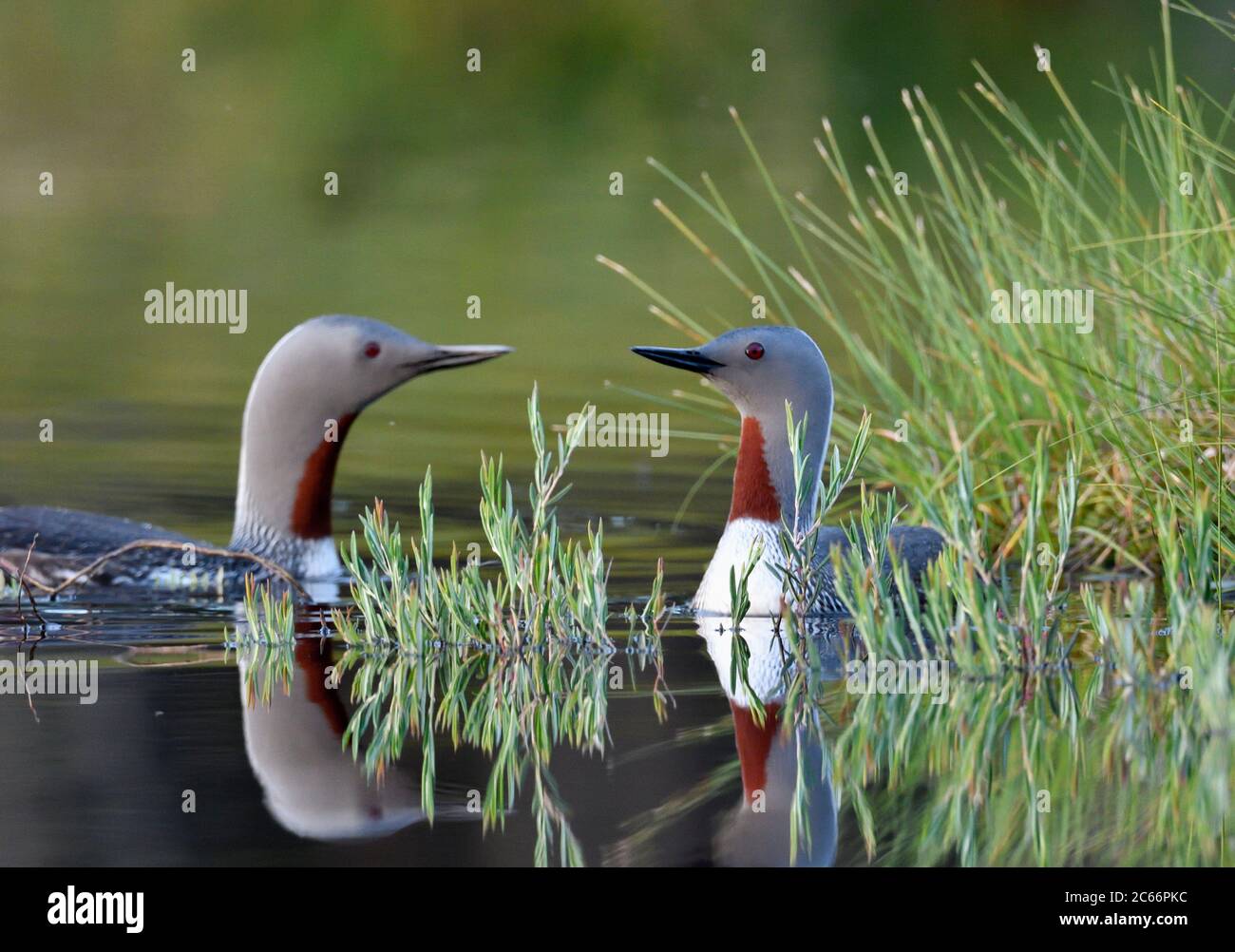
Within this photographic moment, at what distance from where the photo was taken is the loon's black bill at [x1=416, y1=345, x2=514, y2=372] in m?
7.11

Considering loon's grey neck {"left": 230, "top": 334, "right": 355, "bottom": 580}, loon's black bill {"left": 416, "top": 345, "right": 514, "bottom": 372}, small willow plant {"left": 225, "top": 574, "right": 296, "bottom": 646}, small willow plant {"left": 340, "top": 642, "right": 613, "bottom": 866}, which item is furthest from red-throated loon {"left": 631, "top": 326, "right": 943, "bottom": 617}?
loon's grey neck {"left": 230, "top": 334, "right": 355, "bottom": 580}

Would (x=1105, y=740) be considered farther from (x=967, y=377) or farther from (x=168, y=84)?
(x=168, y=84)

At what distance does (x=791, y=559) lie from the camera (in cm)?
612

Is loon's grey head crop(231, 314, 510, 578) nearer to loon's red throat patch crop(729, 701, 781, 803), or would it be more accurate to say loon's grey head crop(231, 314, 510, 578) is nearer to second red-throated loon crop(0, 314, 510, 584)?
second red-throated loon crop(0, 314, 510, 584)

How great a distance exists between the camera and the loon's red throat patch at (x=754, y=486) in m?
6.41

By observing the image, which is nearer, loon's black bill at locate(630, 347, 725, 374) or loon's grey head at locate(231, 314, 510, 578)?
loon's black bill at locate(630, 347, 725, 374)

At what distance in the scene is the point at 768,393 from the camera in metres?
6.41

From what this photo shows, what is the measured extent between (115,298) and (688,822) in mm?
11814

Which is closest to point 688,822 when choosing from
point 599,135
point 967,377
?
point 967,377

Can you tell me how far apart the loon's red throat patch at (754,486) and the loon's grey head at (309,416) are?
1158mm

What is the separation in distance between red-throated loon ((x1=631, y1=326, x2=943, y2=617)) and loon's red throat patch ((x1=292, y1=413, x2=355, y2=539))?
1553 millimetres

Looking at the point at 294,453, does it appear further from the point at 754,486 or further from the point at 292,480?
the point at 754,486

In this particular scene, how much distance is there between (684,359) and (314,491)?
5.61 feet
